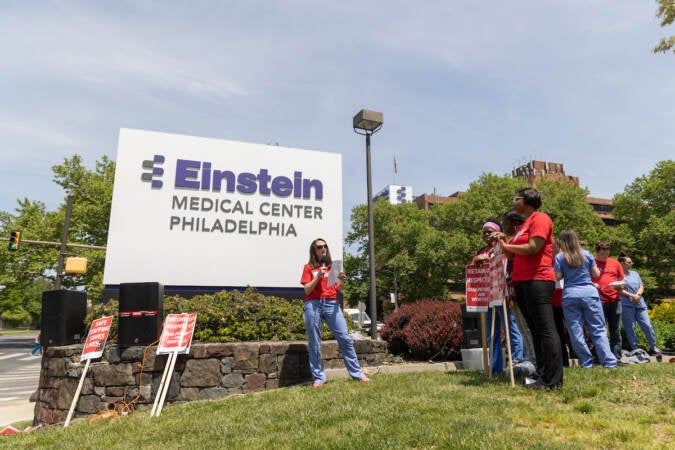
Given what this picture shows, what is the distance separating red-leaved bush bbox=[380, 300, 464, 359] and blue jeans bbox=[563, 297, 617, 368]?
8.87 feet

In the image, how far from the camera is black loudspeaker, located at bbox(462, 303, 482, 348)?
7.49 metres

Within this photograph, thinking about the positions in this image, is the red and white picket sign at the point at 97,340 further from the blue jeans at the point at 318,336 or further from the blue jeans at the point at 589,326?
the blue jeans at the point at 589,326

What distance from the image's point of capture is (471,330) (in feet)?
24.7

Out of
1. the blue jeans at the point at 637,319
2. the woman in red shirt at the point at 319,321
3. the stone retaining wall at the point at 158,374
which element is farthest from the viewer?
the blue jeans at the point at 637,319

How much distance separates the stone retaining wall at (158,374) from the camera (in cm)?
656

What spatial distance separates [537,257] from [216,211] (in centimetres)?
824

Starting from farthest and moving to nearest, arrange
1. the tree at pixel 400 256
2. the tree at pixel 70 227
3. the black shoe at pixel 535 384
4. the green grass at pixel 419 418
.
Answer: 1. the tree at pixel 400 256
2. the tree at pixel 70 227
3. the black shoe at pixel 535 384
4. the green grass at pixel 419 418

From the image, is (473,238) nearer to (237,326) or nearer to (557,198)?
(557,198)

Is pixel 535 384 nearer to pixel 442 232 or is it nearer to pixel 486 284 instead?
pixel 486 284

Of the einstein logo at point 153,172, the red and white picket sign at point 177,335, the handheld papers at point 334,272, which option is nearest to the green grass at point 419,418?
the red and white picket sign at point 177,335

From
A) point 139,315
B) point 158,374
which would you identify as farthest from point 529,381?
point 139,315

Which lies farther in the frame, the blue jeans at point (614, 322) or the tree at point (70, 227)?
the tree at point (70, 227)

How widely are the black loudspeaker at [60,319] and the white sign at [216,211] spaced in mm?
2327

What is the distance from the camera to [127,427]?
5.13 metres
